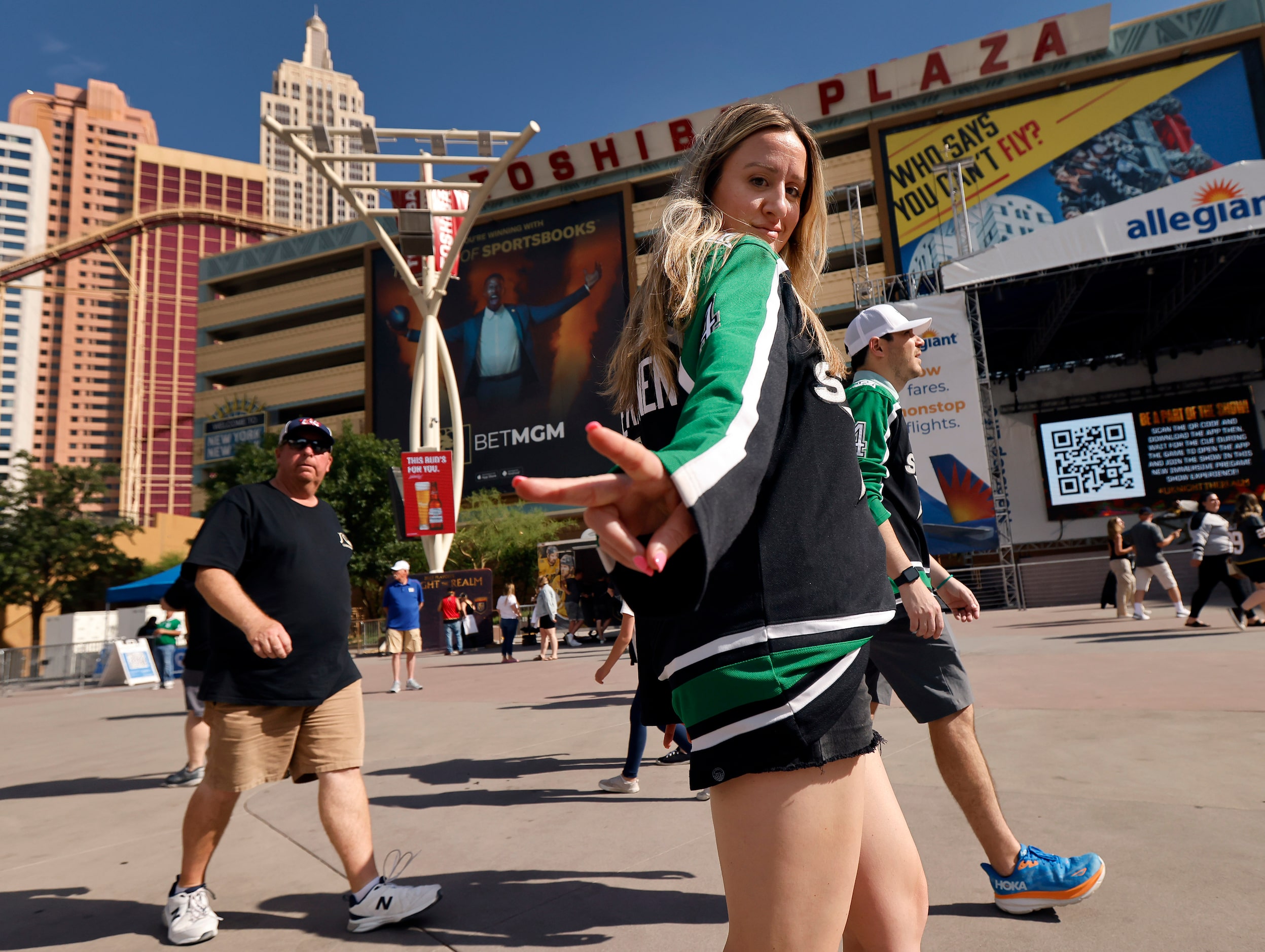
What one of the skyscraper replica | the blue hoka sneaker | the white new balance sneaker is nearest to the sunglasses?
the white new balance sneaker

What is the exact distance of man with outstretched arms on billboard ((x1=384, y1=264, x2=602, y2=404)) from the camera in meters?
39.2

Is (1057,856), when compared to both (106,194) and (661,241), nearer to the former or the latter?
(661,241)

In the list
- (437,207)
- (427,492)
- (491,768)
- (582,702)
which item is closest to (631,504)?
(491,768)

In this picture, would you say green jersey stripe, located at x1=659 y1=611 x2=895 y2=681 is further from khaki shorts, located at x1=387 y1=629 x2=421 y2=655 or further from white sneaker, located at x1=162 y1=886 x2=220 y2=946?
khaki shorts, located at x1=387 y1=629 x2=421 y2=655

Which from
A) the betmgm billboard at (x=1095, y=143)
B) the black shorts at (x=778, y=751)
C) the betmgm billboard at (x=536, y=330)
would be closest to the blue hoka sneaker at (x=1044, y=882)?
the black shorts at (x=778, y=751)

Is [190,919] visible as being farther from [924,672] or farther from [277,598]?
[924,672]

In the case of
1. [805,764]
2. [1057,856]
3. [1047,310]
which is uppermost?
[1047,310]

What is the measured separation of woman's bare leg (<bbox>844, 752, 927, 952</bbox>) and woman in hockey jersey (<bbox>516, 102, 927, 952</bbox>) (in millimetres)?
239

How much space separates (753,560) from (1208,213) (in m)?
19.1


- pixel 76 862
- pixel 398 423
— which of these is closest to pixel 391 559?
pixel 398 423

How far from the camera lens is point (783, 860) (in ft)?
3.17

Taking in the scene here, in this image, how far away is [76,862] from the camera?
3654 millimetres

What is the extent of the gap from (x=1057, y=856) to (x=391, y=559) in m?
32.9

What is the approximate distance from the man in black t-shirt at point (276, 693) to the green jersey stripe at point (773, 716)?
2.03 m
